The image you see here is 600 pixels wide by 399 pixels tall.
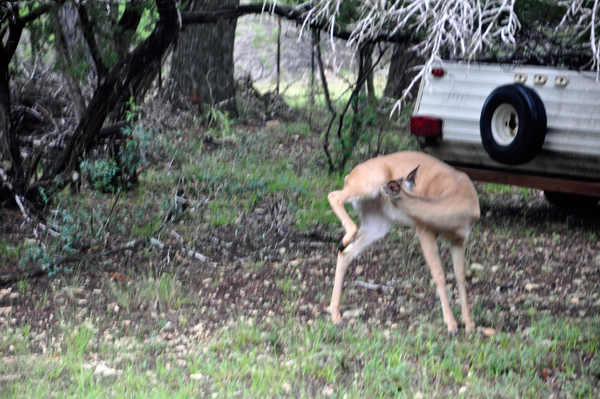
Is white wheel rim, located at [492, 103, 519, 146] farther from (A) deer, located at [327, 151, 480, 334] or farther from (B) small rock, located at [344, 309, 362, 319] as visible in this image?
(B) small rock, located at [344, 309, 362, 319]

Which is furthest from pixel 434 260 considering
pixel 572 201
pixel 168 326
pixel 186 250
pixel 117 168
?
pixel 572 201

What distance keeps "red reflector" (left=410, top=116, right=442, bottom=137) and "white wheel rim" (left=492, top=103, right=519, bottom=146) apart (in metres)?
0.70

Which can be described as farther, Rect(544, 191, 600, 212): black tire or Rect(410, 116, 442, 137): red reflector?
Answer: Rect(544, 191, 600, 212): black tire

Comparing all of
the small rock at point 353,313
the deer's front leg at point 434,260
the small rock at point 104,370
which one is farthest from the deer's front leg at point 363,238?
the small rock at point 104,370

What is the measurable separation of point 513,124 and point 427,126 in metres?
0.94

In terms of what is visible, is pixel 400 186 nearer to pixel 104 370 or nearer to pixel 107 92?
pixel 104 370

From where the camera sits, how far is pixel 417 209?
468cm

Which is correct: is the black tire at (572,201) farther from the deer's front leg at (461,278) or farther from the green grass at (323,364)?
the deer's front leg at (461,278)

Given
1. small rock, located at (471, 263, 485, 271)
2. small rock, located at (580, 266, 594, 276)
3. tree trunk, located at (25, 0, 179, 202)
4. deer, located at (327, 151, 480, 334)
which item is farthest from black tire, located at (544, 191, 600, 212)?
tree trunk, located at (25, 0, 179, 202)

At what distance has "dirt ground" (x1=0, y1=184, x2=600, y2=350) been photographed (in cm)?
522

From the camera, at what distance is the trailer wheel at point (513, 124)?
6.54 meters

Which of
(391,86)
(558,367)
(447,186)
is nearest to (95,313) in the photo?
(447,186)

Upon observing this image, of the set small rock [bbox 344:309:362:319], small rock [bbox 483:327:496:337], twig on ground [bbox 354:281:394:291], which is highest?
small rock [bbox 483:327:496:337]

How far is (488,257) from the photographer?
657 centimetres
